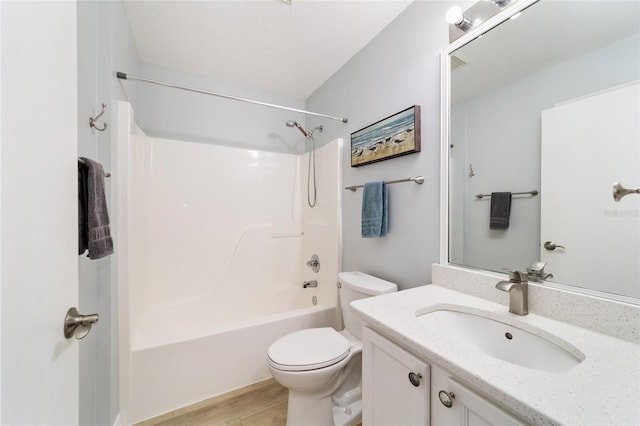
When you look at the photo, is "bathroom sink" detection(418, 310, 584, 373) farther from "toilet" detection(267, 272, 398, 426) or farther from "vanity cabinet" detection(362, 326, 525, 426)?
"toilet" detection(267, 272, 398, 426)

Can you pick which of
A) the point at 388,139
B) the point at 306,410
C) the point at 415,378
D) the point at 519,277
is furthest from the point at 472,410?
the point at 388,139

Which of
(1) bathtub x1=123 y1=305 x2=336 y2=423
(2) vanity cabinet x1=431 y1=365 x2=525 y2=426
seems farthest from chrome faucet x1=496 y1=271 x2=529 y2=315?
(1) bathtub x1=123 y1=305 x2=336 y2=423

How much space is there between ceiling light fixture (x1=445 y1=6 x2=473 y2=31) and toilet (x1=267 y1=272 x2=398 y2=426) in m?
1.35

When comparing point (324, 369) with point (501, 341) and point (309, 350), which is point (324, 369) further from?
point (501, 341)

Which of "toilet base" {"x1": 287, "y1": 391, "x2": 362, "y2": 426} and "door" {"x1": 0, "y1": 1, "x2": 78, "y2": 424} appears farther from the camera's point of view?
"toilet base" {"x1": 287, "y1": 391, "x2": 362, "y2": 426}

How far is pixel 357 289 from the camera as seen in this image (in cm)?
147

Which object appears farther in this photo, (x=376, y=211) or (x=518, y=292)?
(x=376, y=211)

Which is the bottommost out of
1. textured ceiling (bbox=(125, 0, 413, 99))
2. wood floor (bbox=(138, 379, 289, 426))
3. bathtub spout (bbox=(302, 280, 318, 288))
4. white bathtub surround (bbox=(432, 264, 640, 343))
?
wood floor (bbox=(138, 379, 289, 426))

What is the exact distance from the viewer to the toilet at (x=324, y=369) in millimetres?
1197

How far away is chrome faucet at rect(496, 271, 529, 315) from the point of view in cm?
84

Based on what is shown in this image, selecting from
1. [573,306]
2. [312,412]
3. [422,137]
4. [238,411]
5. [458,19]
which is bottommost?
[238,411]

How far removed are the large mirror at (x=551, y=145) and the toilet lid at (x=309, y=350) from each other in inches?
30.6

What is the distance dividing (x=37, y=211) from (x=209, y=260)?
6.06 feet

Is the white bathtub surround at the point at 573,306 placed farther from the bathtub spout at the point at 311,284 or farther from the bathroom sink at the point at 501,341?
the bathtub spout at the point at 311,284
